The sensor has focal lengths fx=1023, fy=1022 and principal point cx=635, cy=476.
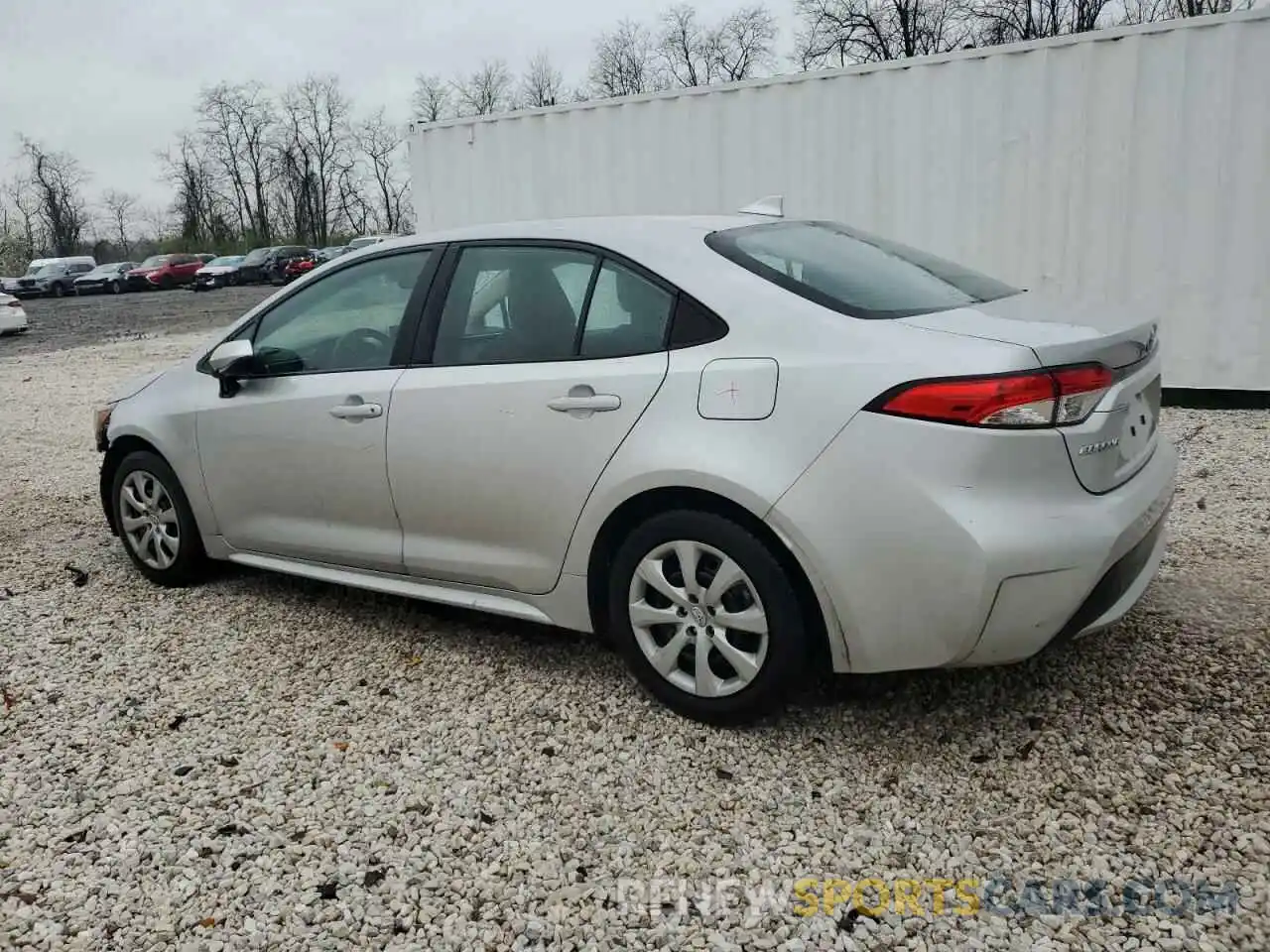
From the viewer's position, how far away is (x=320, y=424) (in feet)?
12.4

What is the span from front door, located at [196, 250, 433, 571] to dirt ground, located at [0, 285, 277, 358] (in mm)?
15819

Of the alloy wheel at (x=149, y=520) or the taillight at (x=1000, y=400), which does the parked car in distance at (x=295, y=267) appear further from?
the taillight at (x=1000, y=400)

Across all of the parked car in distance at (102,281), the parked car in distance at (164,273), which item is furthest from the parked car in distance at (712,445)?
the parked car in distance at (102,281)

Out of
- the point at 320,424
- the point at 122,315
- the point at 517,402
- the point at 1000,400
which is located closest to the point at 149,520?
the point at 320,424

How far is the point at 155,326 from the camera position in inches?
866

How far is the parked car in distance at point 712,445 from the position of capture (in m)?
2.62

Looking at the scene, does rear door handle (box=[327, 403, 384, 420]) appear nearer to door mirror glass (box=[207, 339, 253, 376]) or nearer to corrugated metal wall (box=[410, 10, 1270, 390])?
door mirror glass (box=[207, 339, 253, 376])

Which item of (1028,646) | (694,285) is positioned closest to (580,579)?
(694,285)

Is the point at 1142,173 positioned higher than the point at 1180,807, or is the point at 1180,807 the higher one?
the point at 1142,173

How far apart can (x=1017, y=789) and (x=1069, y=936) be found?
58cm

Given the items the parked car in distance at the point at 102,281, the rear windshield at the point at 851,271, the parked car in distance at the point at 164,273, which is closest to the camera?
the rear windshield at the point at 851,271

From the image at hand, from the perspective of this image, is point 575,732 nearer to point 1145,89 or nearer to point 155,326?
point 1145,89

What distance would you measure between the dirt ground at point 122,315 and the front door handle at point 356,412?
53.9ft

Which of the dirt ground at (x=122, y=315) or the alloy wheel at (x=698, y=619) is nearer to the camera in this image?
the alloy wheel at (x=698, y=619)
